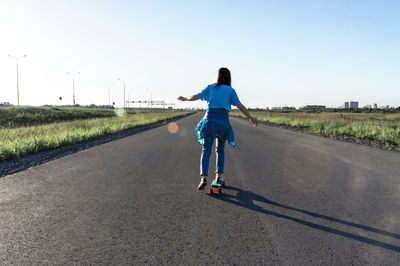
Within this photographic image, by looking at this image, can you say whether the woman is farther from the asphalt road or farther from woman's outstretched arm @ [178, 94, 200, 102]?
the asphalt road

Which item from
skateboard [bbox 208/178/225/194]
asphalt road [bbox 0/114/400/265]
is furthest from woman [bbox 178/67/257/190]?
asphalt road [bbox 0/114/400/265]

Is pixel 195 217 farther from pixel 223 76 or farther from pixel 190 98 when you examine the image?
pixel 223 76

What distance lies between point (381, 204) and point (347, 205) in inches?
21.4

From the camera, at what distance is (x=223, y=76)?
4.65m

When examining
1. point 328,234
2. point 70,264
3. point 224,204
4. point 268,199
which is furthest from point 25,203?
point 328,234

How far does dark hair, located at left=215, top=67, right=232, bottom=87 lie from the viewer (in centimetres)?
464

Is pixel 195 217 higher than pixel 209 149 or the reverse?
the reverse

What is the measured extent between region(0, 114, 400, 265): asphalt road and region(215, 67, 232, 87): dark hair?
6.02 feet

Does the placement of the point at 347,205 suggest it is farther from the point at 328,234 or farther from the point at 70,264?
the point at 70,264

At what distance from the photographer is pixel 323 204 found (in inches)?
165

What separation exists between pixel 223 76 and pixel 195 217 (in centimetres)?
229

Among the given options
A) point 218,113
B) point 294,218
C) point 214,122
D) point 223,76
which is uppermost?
point 223,76

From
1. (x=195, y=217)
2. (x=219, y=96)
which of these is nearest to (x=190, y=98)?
(x=219, y=96)

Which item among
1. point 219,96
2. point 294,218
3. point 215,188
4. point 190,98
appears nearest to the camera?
point 294,218
